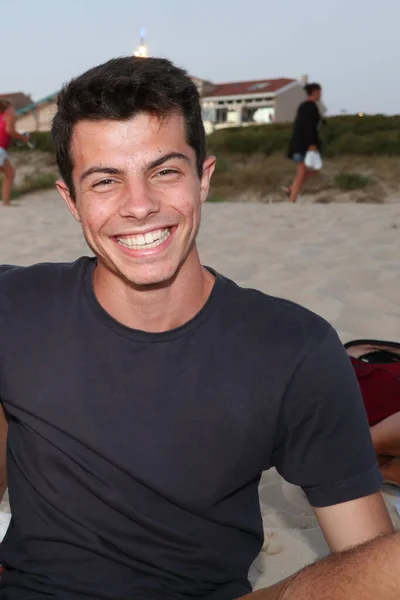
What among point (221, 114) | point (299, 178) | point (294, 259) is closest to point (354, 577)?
point (294, 259)

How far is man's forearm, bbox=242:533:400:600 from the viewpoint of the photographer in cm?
90

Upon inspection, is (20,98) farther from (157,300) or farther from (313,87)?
(157,300)

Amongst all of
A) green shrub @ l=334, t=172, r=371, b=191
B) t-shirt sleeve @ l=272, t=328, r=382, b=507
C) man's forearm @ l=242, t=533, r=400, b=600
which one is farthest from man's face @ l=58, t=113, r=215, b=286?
green shrub @ l=334, t=172, r=371, b=191

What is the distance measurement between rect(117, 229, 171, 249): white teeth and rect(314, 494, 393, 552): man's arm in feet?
2.16

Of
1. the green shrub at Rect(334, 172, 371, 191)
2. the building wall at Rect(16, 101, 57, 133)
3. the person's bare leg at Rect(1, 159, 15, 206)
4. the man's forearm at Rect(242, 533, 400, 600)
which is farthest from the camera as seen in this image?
the building wall at Rect(16, 101, 57, 133)

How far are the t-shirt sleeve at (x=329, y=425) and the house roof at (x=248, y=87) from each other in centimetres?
4457

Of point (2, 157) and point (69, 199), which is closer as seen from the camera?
point (69, 199)

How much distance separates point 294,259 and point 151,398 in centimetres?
401

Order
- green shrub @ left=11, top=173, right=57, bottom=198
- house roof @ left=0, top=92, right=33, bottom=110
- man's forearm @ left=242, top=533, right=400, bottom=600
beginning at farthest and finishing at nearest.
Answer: house roof @ left=0, top=92, right=33, bottom=110 → green shrub @ left=11, top=173, right=57, bottom=198 → man's forearm @ left=242, top=533, right=400, bottom=600

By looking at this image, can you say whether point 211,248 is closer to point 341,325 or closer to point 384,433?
point 341,325

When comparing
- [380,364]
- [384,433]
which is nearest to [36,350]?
Answer: [384,433]

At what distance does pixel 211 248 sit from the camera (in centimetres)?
600

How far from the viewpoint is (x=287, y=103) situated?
44438mm

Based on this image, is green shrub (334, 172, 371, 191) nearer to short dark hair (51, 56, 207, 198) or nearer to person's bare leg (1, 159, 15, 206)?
person's bare leg (1, 159, 15, 206)
